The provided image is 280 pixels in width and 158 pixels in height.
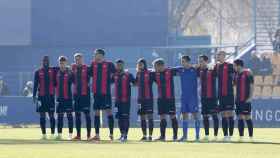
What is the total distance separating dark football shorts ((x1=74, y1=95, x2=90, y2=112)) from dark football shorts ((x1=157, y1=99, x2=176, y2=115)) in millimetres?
1818

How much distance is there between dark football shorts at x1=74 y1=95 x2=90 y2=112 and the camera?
90.8 feet

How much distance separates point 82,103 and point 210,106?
3.23 meters

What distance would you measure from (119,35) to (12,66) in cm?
551

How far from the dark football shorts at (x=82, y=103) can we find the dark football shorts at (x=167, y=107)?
5.96 ft

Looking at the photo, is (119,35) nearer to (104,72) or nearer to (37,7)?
(37,7)

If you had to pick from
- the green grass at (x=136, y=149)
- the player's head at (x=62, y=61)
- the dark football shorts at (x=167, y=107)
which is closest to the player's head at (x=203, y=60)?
the dark football shorts at (x=167, y=107)

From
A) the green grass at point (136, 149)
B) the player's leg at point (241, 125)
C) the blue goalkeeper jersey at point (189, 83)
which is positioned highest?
the blue goalkeeper jersey at point (189, 83)

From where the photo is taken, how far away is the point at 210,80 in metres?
27.4

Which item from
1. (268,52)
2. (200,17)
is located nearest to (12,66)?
(268,52)

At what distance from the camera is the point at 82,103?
91.0 feet

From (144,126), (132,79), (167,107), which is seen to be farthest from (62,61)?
(167,107)

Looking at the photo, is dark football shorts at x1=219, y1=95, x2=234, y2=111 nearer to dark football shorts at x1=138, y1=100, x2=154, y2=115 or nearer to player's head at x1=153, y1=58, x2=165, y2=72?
player's head at x1=153, y1=58, x2=165, y2=72

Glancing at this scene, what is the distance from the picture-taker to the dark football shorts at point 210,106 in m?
27.4

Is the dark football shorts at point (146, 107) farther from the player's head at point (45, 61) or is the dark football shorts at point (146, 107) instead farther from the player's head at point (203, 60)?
the player's head at point (45, 61)
